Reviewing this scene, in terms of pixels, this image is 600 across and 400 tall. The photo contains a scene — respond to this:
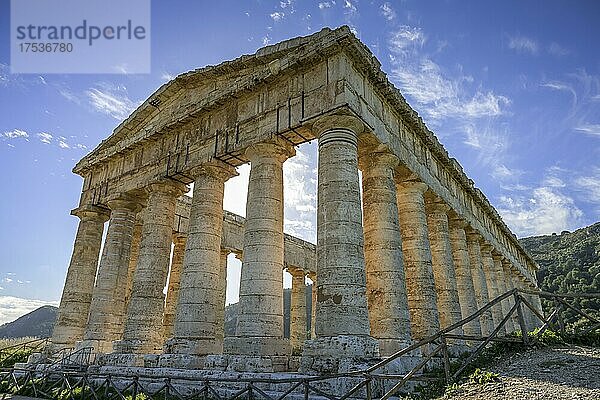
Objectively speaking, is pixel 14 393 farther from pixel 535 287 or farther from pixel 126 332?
pixel 535 287

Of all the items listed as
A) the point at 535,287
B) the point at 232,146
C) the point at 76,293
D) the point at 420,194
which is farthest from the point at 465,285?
the point at 535,287

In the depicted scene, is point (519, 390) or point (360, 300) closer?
point (519, 390)

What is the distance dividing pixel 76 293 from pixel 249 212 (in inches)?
517

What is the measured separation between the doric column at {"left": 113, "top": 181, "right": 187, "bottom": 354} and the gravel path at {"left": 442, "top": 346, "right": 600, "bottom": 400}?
14.1 meters

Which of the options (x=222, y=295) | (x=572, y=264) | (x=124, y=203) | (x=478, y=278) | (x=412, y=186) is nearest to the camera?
(x=412, y=186)

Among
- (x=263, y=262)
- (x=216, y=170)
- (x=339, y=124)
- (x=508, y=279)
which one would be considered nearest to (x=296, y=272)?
(x=216, y=170)

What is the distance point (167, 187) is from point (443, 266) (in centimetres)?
1407

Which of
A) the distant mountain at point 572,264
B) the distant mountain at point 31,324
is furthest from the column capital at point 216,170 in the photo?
the distant mountain at point 31,324

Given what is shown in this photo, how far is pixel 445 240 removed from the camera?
21766mm

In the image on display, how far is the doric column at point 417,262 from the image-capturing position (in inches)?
697

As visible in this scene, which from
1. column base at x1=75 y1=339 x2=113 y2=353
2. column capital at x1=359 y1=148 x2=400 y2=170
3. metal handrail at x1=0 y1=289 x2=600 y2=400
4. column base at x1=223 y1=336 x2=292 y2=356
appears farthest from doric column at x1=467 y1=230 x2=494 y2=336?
column base at x1=75 y1=339 x2=113 y2=353

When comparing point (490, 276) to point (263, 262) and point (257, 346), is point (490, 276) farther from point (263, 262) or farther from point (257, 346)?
point (257, 346)

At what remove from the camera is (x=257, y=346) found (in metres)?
14.1

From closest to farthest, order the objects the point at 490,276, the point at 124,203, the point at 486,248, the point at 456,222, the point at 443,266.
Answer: the point at 443,266, the point at 124,203, the point at 456,222, the point at 490,276, the point at 486,248
